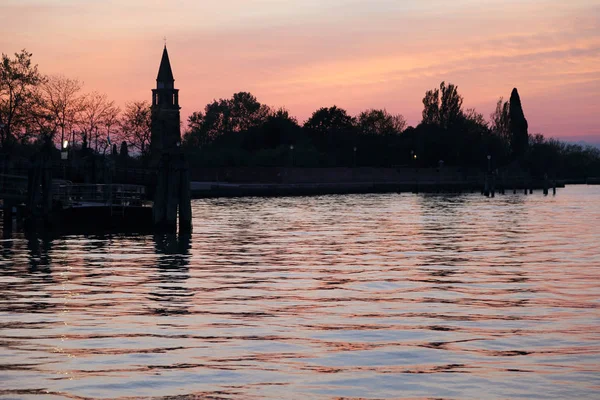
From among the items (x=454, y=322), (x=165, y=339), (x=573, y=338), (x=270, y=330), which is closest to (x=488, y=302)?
(x=454, y=322)

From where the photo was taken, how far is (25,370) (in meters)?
13.4

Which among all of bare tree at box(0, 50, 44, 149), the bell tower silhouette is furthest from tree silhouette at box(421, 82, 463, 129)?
bare tree at box(0, 50, 44, 149)

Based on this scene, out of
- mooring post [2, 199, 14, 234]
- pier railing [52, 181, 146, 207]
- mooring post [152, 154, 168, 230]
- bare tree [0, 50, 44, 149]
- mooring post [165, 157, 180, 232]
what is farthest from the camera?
bare tree [0, 50, 44, 149]

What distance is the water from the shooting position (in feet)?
41.9

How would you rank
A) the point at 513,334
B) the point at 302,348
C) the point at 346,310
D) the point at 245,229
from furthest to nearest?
the point at 245,229, the point at 346,310, the point at 513,334, the point at 302,348

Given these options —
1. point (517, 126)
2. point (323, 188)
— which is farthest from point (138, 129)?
point (517, 126)

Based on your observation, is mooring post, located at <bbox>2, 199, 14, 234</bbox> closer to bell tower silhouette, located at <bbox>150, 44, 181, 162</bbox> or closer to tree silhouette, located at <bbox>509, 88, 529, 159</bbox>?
bell tower silhouette, located at <bbox>150, 44, 181, 162</bbox>

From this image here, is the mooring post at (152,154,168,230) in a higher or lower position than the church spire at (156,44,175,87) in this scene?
lower

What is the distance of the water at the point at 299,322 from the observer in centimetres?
1277

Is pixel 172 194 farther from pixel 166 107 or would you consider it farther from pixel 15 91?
pixel 166 107

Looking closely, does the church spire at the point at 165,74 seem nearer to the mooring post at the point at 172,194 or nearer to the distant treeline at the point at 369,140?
the distant treeline at the point at 369,140

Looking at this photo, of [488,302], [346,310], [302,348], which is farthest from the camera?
[488,302]

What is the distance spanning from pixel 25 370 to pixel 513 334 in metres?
8.06

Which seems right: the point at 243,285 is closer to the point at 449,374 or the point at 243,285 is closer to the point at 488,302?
the point at 488,302
